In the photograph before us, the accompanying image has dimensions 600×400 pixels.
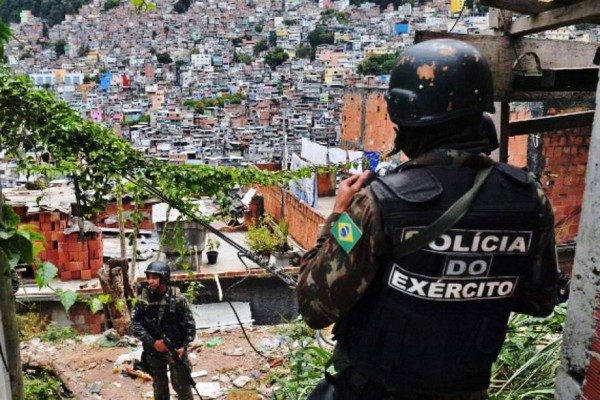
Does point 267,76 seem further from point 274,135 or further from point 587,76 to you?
point 587,76

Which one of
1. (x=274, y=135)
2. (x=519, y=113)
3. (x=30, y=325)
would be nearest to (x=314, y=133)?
(x=274, y=135)

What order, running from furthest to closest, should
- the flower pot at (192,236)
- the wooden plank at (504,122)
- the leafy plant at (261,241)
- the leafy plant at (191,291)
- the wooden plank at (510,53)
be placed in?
the leafy plant at (261,241)
the flower pot at (192,236)
the leafy plant at (191,291)
the wooden plank at (504,122)
the wooden plank at (510,53)

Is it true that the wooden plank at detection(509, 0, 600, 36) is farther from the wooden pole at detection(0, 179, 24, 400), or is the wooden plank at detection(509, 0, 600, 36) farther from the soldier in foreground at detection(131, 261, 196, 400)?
the soldier in foreground at detection(131, 261, 196, 400)

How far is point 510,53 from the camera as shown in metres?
2.84

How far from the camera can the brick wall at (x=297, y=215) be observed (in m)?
13.1

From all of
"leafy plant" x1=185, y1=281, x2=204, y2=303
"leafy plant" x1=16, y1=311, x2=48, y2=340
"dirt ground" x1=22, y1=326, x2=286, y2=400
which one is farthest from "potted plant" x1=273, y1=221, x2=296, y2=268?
"leafy plant" x1=16, y1=311, x2=48, y2=340

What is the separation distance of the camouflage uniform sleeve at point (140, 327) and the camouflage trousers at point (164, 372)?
0.14 meters

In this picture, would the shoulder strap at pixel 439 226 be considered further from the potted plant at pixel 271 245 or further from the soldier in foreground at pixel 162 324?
the potted plant at pixel 271 245

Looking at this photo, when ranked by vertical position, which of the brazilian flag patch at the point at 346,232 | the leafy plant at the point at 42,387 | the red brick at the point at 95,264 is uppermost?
the brazilian flag patch at the point at 346,232

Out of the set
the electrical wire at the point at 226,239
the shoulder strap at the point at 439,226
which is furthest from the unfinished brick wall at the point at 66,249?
the shoulder strap at the point at 439,226

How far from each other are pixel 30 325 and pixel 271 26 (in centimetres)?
11212

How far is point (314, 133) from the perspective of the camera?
44.6 metres

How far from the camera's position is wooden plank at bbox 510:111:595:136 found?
10.5ft

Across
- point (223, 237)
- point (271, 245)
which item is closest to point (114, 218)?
point (271, 245)
